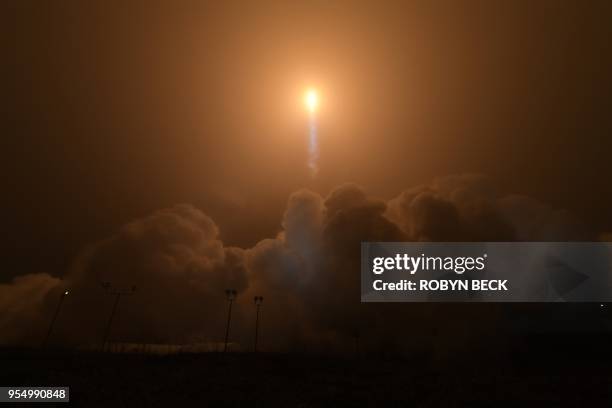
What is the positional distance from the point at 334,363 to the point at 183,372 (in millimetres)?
36179

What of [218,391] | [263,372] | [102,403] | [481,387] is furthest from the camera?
[263,372]

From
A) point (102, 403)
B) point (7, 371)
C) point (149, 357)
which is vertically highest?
point (149, 357)

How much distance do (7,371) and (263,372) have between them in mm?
40722

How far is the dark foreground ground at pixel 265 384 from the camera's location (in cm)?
4975

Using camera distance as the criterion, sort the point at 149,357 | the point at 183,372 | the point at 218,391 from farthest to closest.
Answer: the point at 149,357, the point at 183,372, the point at 218,391

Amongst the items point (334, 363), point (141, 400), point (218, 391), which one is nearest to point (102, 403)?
point (141, 400)

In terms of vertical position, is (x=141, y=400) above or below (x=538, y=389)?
below

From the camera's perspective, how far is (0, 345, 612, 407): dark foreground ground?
49.8 m

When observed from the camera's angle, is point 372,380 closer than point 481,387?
No

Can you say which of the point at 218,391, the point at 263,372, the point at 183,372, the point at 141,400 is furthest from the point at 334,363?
the point at 141,400

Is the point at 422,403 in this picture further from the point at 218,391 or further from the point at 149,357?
the point at 149,357

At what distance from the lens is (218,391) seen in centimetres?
5450

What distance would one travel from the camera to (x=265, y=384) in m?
63.5

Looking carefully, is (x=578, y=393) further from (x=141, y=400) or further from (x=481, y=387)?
(x=141, y=400)
